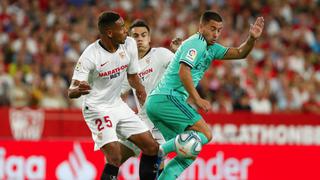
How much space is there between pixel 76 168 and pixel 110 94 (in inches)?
122

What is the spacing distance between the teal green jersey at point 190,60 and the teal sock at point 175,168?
0.69m

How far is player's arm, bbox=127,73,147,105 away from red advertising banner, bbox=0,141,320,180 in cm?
246

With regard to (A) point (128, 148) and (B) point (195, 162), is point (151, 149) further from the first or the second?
(B) point (195, 162)

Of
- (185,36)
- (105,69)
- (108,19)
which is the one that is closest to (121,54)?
(105,69)

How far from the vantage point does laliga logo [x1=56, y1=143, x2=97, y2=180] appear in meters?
13.6

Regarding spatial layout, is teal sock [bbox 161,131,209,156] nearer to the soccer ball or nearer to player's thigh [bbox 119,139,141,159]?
the soccer ball

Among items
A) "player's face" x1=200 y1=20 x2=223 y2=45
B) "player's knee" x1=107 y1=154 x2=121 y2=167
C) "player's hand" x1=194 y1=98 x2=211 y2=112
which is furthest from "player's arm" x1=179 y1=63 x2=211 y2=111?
"player's knee" x1=107 y1=154 x2=121 y2=167

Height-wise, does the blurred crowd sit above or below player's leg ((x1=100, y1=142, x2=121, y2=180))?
above

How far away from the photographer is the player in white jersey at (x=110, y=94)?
35.0 feet

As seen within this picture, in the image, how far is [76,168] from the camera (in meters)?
13.7

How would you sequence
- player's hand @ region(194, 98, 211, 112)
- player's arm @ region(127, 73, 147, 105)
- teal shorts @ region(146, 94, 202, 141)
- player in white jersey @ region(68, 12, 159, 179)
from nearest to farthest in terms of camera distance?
1. player's hand @ region(194, 98, 211, 112)
2. teal shorts @ region(146, 94, 202, 141)
3. player in white jersey @ region(68, 12, 159, 179)
4. player's arm @ region(127, 73, 147, 105)

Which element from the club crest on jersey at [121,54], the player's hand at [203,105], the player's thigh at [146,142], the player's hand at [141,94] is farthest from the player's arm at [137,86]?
the player's hand at [203,105]

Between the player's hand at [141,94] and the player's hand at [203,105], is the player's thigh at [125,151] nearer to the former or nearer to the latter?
the player's hand at [141,94]

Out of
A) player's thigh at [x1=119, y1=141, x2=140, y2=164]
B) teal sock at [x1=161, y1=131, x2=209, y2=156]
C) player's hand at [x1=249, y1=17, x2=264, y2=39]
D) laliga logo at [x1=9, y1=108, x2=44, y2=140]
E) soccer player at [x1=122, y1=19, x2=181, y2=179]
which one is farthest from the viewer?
laliga logo at [x1=9, y1=108, x2=44, y2=140]
